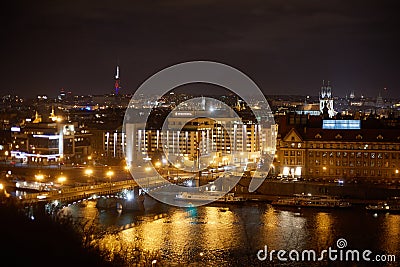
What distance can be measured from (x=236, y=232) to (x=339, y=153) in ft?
14.7

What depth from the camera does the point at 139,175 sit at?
47.0ft

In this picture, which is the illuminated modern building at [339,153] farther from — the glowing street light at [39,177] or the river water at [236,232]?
the glowing street light at [39,177]

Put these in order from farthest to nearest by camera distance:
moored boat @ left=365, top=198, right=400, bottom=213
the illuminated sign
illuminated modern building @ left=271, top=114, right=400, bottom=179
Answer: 1. the illuminated sign
2. illuminated modern building @ left=271, top=114, right=400, bottom=179
3. moored boat @ left=365, top=198, right=400, bottom=213

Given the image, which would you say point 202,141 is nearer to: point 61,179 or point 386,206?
point 61,179

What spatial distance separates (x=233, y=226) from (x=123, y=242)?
1902mm

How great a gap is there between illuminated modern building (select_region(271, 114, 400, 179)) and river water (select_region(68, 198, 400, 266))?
183cm

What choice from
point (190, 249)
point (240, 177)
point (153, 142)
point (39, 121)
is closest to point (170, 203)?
point (240, 177)

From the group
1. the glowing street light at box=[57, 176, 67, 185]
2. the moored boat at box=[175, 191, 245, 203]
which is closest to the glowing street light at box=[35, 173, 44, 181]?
the glowing street light at box=[57, 176, 67, 185]

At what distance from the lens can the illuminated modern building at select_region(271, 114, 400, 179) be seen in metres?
12.8

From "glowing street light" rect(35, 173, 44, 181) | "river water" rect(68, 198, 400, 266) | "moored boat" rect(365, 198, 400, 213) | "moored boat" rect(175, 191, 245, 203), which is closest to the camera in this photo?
"river water" rect(68, 198, 400, 266)

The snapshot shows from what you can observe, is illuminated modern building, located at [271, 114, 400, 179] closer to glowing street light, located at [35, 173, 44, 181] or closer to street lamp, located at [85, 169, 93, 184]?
street lamp, located at [85, 169, 93, 184]

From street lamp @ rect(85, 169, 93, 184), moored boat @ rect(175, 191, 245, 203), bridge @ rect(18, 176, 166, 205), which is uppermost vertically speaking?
street lamp @ rect(85, 169, 93, 184)

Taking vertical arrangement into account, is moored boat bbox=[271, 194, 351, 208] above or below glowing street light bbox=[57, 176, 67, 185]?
below

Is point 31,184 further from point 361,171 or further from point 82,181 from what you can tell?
point 361,171
